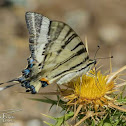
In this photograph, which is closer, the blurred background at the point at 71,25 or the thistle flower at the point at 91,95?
the thistle flower at the point at 91,95

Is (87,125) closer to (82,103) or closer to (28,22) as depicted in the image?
(82,103)

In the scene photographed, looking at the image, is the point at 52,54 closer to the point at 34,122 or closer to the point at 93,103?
the point at 93,103

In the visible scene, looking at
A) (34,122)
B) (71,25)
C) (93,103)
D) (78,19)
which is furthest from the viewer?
(78,19)

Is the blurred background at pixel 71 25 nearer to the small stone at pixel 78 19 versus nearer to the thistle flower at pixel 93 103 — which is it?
the small stone at pixel 78 19

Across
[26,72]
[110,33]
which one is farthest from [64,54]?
[110,33]

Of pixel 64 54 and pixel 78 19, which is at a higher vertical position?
pixel 78 19

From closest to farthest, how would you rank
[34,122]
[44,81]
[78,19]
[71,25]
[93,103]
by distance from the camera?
[93,103], [44,81], [34,122], [71,25], [78,19]

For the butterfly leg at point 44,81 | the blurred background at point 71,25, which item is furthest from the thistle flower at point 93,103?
the blurred background at point 71,25
